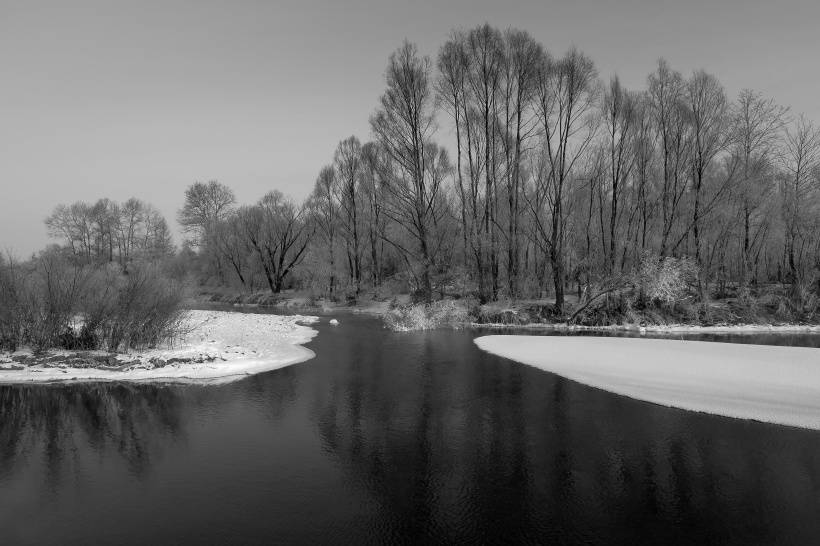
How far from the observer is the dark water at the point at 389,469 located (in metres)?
4.83

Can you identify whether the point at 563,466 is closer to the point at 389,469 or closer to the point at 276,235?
the point at 389,469

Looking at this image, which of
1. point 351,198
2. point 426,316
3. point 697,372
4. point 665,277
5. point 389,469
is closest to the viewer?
point 389,469

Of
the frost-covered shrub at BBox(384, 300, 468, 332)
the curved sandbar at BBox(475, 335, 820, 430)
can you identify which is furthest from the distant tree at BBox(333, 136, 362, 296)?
the curved sandbar at BBox(475, 335, 820, 430)

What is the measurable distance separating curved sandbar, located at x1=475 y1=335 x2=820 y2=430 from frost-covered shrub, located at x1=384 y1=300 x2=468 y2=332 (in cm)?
655

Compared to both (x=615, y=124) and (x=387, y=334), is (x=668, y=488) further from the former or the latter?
Answer: (x=615, y=124)

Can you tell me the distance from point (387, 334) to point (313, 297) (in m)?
21.1

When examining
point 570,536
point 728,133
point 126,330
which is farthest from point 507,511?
point 728,133

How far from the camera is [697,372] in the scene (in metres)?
11.8

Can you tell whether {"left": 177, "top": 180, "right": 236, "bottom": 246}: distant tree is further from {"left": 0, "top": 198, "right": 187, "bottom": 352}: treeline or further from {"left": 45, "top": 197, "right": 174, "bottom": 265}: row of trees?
{"left": 0, "top": 198, "right": 187, "bottom": 352}: treeline

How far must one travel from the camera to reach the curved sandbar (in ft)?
29.6

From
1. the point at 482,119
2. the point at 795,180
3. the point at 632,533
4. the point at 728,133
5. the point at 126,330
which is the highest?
the point at 482,119

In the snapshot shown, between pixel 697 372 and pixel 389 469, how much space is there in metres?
9.50

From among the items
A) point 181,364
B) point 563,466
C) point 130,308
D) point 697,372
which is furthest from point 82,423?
point 697,372

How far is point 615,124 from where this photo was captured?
2898 cm
